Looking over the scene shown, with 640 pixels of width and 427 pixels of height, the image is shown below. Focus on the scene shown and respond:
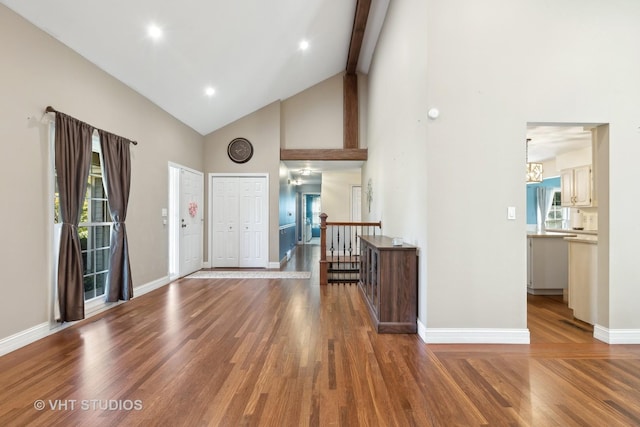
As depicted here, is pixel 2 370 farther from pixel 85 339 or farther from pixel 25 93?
pixel 25 93

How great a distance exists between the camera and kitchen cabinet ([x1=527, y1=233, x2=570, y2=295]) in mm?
4367

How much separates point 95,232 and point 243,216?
10.5 feet

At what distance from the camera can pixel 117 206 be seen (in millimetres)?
3916

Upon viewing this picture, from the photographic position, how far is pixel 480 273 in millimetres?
2865

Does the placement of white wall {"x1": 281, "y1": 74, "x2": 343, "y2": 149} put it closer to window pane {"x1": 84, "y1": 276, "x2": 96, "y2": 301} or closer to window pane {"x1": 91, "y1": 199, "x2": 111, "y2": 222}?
window pane {"x1": 91, "y1": 199, "x2": 111, "y2": 222}

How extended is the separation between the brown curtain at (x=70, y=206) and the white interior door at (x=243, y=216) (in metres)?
3.47

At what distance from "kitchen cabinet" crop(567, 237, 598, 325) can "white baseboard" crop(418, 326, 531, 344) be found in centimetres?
97

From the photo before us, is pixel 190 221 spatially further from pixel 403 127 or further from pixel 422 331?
pixel 422 331

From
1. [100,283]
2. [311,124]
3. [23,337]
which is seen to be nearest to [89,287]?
[100,283]

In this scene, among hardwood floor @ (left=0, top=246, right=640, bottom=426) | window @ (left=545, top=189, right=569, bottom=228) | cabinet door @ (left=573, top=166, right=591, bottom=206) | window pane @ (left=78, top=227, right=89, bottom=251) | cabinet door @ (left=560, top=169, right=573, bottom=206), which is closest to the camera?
hardwood floor @ (left=0, top=246, right=640, bottom=426)

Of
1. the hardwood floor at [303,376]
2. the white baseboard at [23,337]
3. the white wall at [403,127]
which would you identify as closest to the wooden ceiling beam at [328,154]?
the white wall at [403,127]

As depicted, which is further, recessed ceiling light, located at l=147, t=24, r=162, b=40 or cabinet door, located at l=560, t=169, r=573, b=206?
cabinet door, located at l=560, t=169, r=573, b=206

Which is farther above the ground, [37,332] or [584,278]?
[584,278]

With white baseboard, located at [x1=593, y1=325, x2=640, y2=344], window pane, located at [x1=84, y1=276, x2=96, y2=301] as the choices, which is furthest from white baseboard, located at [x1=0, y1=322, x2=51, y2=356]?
white baseboard, located at [x1=593, y1=325, x2=640, y2=344]
